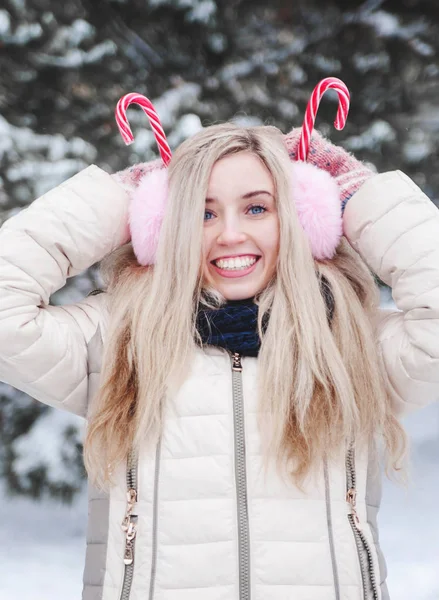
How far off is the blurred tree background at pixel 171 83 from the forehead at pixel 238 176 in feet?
2.60

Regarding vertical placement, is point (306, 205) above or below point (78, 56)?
below

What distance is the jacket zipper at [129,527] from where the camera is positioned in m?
1.28

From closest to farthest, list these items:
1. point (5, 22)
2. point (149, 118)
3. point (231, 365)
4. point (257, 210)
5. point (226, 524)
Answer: point (226, 524) < point (231, 365) < point (257, 210) < point (149, 118) < point (5, 22)

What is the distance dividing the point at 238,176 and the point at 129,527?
2.22 ft

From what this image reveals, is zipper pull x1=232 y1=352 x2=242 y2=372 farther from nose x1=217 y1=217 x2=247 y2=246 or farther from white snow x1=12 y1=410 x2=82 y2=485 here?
white snow x1=12 y1=410 x2=82 y2=485

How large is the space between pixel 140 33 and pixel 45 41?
281 mm

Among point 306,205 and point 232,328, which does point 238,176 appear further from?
point 232,328

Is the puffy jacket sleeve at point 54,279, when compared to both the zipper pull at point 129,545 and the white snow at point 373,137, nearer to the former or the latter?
the zipper pull at point 129,545

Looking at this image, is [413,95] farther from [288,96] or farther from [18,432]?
[18,432]

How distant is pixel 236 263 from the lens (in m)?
1.47

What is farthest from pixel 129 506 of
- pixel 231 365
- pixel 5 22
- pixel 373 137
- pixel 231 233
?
pixel 5 22

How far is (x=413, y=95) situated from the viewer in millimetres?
2266

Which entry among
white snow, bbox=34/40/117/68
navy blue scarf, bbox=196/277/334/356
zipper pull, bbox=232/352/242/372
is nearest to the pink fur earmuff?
navy blue scarf, bbox=196/277/334/356

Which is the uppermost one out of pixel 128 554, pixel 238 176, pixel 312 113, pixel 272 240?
pixel 312 113
